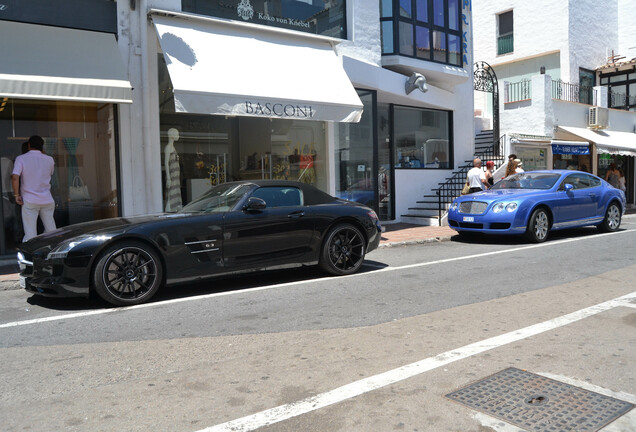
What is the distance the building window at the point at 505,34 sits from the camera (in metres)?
24.1

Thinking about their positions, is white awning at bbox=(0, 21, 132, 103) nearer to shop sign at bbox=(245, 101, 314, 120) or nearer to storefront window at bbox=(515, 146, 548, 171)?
shop sign at bbox=(245, 101, 314, 120)

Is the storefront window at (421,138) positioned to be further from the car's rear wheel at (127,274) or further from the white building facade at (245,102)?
the car's rear wheel at (127,274)

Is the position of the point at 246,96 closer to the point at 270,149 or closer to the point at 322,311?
the point at 270,149

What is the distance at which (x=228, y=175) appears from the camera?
38.8 feet

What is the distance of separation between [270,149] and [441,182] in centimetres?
672

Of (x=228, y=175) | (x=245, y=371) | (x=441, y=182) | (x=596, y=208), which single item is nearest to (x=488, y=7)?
(x=441, y=182)

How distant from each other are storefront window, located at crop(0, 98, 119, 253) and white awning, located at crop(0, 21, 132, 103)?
1.11 meters

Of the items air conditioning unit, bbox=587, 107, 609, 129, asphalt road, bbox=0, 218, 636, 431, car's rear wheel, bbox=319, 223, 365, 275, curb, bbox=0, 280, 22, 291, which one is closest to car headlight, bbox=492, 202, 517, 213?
asphalt road, bbox=0, 218, 636, 431

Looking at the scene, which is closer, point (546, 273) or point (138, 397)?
point (138, 397)

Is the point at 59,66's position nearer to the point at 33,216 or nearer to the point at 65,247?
the point at 33,216

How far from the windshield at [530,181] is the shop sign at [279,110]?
478 cm

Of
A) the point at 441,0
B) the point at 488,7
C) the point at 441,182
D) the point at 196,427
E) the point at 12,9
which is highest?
the point at 488,7

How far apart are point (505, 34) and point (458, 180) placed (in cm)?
1117

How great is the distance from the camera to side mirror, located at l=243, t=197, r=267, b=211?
6.72 m
